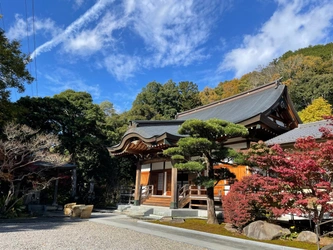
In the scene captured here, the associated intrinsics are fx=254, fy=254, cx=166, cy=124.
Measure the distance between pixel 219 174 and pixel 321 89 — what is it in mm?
25706

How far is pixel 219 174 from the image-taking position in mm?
9508

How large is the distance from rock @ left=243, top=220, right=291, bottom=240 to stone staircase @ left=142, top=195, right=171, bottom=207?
19.8 feet

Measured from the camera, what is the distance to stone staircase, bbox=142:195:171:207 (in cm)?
1307

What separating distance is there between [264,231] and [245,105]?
10254 mm

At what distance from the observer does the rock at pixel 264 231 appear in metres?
7.01

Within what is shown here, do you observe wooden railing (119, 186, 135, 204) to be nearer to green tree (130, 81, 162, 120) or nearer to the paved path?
green tree (130, 81, 162, 120)

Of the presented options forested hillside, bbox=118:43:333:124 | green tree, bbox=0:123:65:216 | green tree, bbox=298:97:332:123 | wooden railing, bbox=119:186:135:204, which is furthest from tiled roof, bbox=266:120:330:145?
forested hillside, bbox=118:43:333:124

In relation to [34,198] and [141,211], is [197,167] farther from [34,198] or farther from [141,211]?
[34,198]

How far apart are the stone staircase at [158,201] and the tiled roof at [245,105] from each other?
530 centimetres

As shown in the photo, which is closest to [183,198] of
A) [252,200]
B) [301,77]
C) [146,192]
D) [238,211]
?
[146,192]

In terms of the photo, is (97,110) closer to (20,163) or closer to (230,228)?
(20,163)

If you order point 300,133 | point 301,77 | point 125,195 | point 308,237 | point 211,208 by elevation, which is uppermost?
point 301,77

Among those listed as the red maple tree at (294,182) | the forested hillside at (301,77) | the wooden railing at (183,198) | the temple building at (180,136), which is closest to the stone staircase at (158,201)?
the temple building at (180,136)

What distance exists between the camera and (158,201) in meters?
13.7
